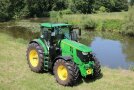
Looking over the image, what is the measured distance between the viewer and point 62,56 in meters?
10.6

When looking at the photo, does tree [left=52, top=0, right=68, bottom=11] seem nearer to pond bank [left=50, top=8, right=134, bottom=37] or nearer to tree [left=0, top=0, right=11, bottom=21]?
tree [left=0, top=0, right=11, bottom=21]

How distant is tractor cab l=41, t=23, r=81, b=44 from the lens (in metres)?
11.4

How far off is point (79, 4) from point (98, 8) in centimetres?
674

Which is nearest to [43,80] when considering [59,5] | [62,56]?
[62,56]

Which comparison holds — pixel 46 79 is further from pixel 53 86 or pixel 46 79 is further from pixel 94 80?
pixel 94 80

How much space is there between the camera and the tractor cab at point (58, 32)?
37.5 feet

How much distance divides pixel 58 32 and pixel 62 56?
1.33 meters

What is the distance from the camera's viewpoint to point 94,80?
36.1ft

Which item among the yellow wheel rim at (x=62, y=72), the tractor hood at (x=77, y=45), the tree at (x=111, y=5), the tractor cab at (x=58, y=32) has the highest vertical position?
the tractor cab at (x=58, y=32)

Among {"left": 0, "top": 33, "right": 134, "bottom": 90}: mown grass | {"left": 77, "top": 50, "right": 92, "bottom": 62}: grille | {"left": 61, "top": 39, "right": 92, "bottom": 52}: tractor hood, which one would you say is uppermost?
{"left": 61, "top": 39, "right": 92, "bottom": 52}: tractor hood

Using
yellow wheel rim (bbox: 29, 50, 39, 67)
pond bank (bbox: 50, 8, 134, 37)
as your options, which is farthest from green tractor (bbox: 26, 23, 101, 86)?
pond bank (bbox: 50, 8, 134, 37)

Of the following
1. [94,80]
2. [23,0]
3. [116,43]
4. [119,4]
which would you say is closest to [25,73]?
[94,80]

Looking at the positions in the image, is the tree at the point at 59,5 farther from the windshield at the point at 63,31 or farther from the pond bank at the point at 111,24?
the windshield at the point at 63,31

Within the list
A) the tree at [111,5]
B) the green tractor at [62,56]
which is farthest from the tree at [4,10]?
the green tractor at [62,56]
